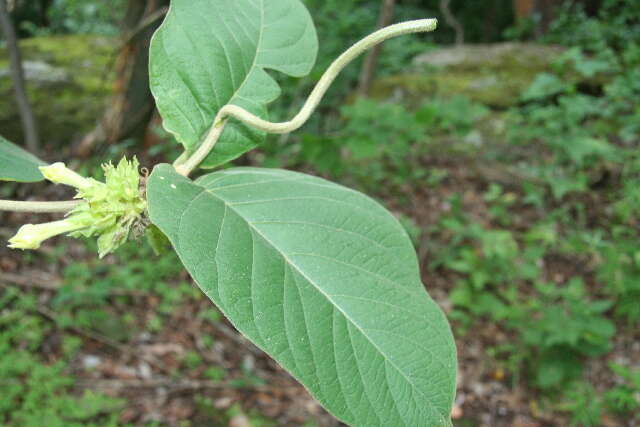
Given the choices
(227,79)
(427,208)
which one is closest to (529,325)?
(427,208)

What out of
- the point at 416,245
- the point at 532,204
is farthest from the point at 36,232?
the point at 532,204

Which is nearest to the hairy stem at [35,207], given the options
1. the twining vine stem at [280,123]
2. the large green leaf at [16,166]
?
the twining vine stem at [280,123]

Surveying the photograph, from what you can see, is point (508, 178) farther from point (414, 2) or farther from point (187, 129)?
point (414, 2)

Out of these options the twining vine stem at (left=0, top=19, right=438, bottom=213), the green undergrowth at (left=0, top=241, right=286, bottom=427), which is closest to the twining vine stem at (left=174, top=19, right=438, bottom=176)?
the twining vine stem at (left=0, top=19, right=438, bottom=213)

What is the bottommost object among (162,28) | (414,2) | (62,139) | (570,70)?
(414,2)

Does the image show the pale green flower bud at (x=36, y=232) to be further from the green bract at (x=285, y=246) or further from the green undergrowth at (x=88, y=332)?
the green undergrowth at (x=88, y=332)

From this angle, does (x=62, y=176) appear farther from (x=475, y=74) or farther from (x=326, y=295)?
(x=475, y=74)
